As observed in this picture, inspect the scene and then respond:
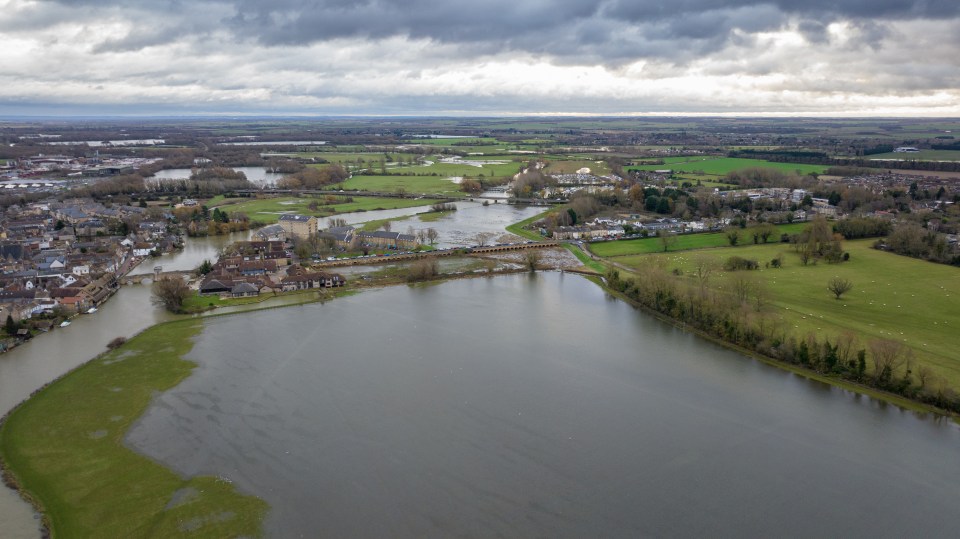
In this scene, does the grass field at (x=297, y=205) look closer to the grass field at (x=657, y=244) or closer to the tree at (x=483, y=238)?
the tree at (x=483, y=238)

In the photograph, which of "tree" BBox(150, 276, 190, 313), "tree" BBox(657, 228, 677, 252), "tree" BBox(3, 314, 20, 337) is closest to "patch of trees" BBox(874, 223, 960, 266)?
"tree" BBox(657, 228, 677, 252)

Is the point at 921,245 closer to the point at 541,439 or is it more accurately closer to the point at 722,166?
the point at 541,439

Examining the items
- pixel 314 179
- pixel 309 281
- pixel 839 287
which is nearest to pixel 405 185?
pixel 314 179

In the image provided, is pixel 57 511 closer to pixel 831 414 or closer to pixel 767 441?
pixel 767 441

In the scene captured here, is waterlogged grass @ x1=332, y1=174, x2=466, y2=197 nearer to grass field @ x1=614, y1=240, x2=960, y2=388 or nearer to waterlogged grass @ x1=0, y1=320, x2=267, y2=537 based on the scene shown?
grass field @ x1=614, y1=240, x2=960, y2=388

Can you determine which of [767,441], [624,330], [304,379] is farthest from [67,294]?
[767,441]

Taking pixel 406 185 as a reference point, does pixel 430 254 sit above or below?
below

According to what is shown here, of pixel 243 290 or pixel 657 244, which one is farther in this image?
pixel 657 244
